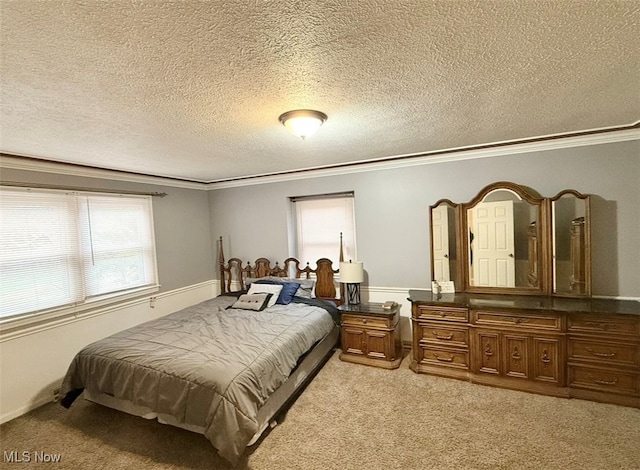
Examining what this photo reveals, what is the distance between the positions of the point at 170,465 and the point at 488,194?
365cm

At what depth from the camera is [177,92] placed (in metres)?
1.62

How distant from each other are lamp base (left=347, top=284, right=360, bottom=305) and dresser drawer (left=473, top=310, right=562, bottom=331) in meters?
1.31

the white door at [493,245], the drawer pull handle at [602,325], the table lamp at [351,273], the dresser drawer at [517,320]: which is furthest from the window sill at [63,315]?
the drawer pull handle at [602,325]

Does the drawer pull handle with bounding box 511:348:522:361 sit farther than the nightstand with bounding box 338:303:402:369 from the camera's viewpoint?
No

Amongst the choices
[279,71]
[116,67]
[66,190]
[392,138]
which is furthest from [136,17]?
[66,190]

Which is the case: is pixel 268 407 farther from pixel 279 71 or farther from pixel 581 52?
pixel 581 52

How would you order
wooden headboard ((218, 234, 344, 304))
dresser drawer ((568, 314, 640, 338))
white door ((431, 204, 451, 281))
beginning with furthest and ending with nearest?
wooden headboard ((218, 234, 344, 304)) → white door ((431, 204, 451, 281)) → dresser drawer ((568, 314, 640, 338))

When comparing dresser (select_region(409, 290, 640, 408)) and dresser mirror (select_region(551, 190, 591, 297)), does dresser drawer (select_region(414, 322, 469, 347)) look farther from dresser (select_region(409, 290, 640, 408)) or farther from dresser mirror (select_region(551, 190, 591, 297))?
dresser mirror (select_region(551, 190, 591, 297))

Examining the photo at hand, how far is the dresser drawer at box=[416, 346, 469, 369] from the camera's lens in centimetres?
296

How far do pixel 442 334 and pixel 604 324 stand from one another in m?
1.28

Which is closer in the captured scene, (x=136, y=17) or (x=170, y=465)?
(x=136, y=17)

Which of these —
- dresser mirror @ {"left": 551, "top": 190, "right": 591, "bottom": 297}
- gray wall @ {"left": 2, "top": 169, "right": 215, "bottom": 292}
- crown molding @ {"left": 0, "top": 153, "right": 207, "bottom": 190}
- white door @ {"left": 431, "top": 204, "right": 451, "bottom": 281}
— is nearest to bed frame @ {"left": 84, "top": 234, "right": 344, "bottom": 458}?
gray wall @ {"left": 2, "top": 169, "right": 215, "bottom": 292}

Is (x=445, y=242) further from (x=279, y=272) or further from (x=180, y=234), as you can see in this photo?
(x=180, y=234)

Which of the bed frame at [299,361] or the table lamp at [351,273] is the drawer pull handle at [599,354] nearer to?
the table lamp at [351,273]
